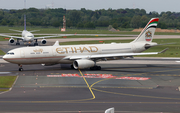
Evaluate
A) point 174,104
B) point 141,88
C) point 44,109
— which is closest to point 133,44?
point 141,88

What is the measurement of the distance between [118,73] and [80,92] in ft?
45.8

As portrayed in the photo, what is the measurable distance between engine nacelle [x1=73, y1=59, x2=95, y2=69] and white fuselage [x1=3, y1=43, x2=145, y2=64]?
160 centimetres

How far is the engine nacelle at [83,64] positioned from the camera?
42419 millimetres

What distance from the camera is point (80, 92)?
2964 centimetres

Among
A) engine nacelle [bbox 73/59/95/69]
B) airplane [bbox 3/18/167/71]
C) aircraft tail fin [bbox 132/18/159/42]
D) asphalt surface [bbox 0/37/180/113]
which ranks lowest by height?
asphalt surface [bbox 0/37/180/113]

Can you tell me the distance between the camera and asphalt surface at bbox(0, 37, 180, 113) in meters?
24.0

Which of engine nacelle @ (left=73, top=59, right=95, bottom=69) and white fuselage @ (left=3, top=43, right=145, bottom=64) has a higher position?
white fuselage @ (left=3, top=43, right=145, bottom=64)

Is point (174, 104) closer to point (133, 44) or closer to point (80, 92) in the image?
point (80, 92)

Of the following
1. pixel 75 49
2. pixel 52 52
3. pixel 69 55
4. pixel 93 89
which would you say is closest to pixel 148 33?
pixel 75 49

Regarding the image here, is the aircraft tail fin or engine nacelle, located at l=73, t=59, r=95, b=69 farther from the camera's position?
the aircraft tail fin

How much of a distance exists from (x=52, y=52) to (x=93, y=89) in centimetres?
1429

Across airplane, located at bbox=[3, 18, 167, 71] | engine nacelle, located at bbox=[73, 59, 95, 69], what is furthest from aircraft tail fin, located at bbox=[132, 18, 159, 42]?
engine nacelle, located at bbox=[73, 59, 95, 69]

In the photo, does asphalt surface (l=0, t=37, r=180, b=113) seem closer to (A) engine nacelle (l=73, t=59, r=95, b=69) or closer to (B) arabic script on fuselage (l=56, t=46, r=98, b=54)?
(A) engine nacelle (l=73, t=59, r=95, b=69)

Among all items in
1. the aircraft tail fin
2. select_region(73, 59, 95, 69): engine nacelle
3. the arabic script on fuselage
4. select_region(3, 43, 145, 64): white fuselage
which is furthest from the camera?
the aircraft tail fin
